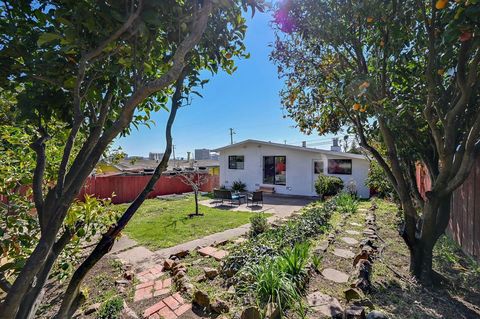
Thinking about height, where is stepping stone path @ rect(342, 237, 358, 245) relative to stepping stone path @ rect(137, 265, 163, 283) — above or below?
above

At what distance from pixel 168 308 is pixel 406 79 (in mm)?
4910

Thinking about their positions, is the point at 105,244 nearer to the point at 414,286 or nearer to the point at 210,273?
the point at 210,273

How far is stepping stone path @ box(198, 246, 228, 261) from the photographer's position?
4.86 metres

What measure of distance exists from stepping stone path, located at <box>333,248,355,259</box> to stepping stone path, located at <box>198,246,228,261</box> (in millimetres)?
2184

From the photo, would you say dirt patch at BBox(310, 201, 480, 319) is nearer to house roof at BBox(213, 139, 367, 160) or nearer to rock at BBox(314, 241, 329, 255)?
rock at BBox(314, 241, 329, 255)

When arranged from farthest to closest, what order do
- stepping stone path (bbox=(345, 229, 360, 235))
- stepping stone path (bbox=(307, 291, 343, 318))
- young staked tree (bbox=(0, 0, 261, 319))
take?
stepping stone path (bbox=(345, 229, 360, 235)) < stepping stone path (bbox=(307, 291, 343, 318)) < young staked tree (bbox=(0, 0, 261, 319))

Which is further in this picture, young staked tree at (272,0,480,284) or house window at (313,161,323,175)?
house window at (313,161,323,175)

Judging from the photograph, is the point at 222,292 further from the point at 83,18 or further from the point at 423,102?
the point at 423,102

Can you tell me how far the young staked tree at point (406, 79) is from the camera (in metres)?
3.00

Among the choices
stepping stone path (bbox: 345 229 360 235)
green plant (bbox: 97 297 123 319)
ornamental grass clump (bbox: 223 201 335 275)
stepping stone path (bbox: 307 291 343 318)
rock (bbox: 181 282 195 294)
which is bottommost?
green plant (bbox: 97 297 123 319)

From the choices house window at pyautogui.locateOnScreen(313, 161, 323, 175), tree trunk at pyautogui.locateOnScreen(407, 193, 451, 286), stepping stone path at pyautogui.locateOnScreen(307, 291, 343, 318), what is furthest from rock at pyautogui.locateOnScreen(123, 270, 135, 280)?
house window at pyautogui.locateOnScreen(313, 161, 323, 175)

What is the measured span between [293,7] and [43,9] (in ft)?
10.5

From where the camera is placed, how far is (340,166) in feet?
49.1

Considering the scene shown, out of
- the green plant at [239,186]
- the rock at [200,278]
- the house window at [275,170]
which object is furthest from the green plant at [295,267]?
the green plant at [239,186]
